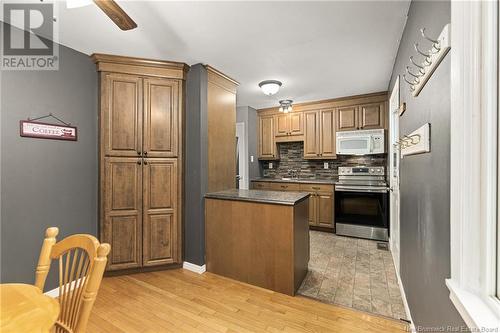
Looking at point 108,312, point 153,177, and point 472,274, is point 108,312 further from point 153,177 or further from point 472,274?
point 472,274

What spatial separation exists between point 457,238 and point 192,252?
2421mm

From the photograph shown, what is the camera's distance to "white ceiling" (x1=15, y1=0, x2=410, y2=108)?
5.55 ft

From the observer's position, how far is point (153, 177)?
8.27 feet

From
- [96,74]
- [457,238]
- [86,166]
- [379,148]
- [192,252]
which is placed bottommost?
[192,252]

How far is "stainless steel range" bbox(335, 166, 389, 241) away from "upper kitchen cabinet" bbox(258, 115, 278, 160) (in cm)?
146

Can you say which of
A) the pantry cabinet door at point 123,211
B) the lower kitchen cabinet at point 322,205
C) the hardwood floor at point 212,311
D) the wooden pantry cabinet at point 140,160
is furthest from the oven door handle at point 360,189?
the pantry cabinet door at point 123,211

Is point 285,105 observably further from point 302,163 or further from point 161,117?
point 161,117

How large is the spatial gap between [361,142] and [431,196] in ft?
9.00

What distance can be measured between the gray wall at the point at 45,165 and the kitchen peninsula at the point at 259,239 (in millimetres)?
1336

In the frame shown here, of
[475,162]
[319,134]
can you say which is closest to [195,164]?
[475,162]

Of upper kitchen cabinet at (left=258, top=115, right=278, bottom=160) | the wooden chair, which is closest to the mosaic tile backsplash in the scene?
upper kitchen cabinet at (left=258, top=115, right=278, bottom=160)

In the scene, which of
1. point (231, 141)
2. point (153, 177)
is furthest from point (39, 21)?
point (231, 141)

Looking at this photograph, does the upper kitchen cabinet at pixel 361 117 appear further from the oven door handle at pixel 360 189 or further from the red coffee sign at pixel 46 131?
the red coffee sign at pixel 46 131

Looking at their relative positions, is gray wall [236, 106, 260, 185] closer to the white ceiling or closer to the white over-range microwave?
the white ceiling
